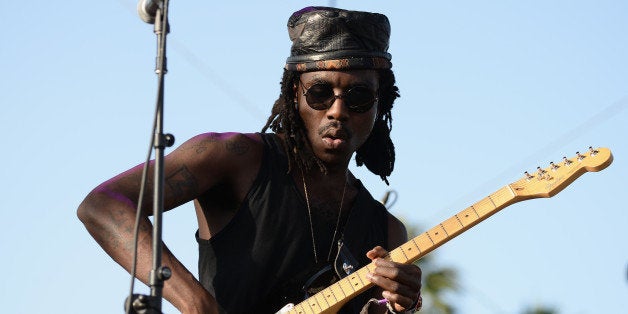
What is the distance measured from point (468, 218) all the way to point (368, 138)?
3.15 feet

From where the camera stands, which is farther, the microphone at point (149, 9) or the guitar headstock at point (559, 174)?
the guitar headstock at point (559, 174)

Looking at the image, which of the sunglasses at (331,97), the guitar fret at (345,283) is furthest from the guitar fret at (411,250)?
the sunglasses at (331,97)

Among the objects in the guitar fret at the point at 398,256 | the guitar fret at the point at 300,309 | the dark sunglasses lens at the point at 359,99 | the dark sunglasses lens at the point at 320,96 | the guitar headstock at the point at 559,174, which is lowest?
the guitar headstock at the point at 559,174

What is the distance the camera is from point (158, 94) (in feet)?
14.0

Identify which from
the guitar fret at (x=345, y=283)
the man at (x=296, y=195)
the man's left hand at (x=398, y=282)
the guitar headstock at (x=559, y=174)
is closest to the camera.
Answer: the man at (x=296, y=195)

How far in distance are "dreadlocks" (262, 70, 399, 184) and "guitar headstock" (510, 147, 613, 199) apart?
89 centimetres

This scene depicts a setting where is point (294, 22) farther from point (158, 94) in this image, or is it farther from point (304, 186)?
point (158, 94)

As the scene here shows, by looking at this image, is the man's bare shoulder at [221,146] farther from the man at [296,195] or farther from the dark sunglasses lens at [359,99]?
the dark sunglasses lens at [359,99]

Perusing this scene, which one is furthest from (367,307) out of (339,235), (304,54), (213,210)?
(304,54)

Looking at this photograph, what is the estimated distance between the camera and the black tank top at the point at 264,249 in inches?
231

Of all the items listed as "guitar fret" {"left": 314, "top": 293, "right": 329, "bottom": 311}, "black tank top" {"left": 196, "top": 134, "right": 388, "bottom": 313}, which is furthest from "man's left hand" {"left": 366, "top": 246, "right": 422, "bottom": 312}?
"black tank top" {"left": 196, "top": 134, "right": 388, "bottom": 313}

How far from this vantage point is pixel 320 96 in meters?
6.22

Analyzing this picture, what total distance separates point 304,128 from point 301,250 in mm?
699

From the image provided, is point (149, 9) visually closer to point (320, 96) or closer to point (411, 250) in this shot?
point (320, 96)
